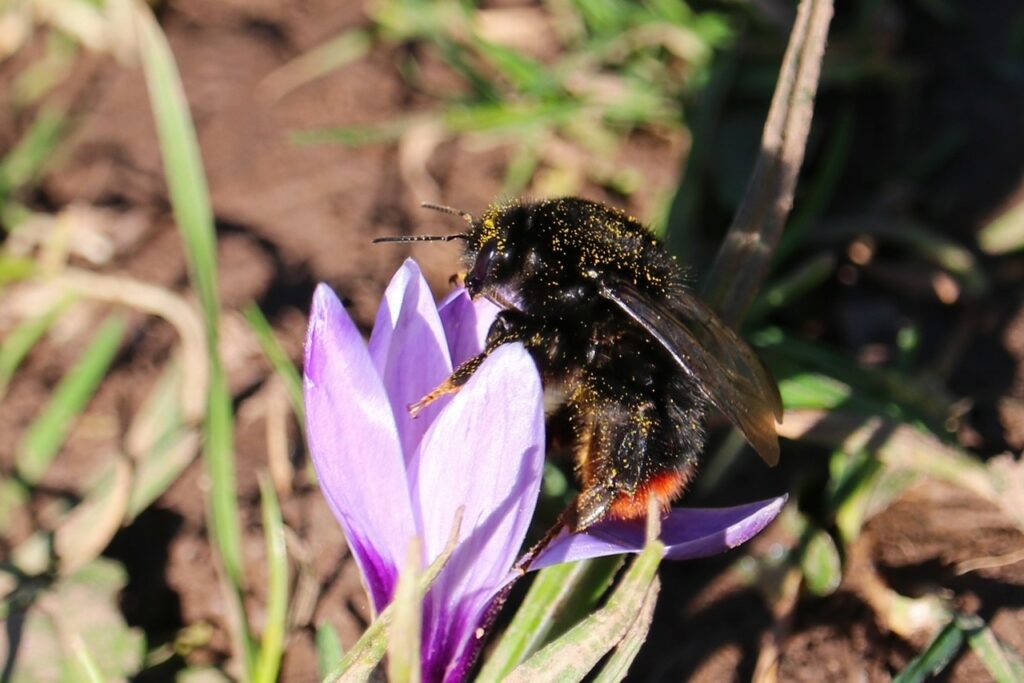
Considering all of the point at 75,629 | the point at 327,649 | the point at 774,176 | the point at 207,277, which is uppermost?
the point at 774,176

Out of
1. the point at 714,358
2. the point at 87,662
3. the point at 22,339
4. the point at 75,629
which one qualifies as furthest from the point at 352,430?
the point at 22,339

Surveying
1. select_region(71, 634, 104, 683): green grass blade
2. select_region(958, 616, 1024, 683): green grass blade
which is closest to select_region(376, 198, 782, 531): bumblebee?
select_region(958, 616, 1024, 683): green grass blade

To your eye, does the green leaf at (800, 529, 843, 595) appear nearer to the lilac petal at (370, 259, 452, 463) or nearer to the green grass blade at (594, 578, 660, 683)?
the green grass blade at (594, 578, 660, 683)

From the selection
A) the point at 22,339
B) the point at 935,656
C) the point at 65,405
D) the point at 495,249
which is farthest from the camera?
the point at 22,339

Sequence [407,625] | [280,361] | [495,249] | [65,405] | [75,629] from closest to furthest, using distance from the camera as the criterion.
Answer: [407,625] → [495,249] → [75,629] → [280,361] → [65,405]

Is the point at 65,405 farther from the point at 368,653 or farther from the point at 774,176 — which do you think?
the point at 774,176

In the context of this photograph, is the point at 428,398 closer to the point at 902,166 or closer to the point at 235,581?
the point at 235,581

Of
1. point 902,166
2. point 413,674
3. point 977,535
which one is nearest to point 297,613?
point 413,674
